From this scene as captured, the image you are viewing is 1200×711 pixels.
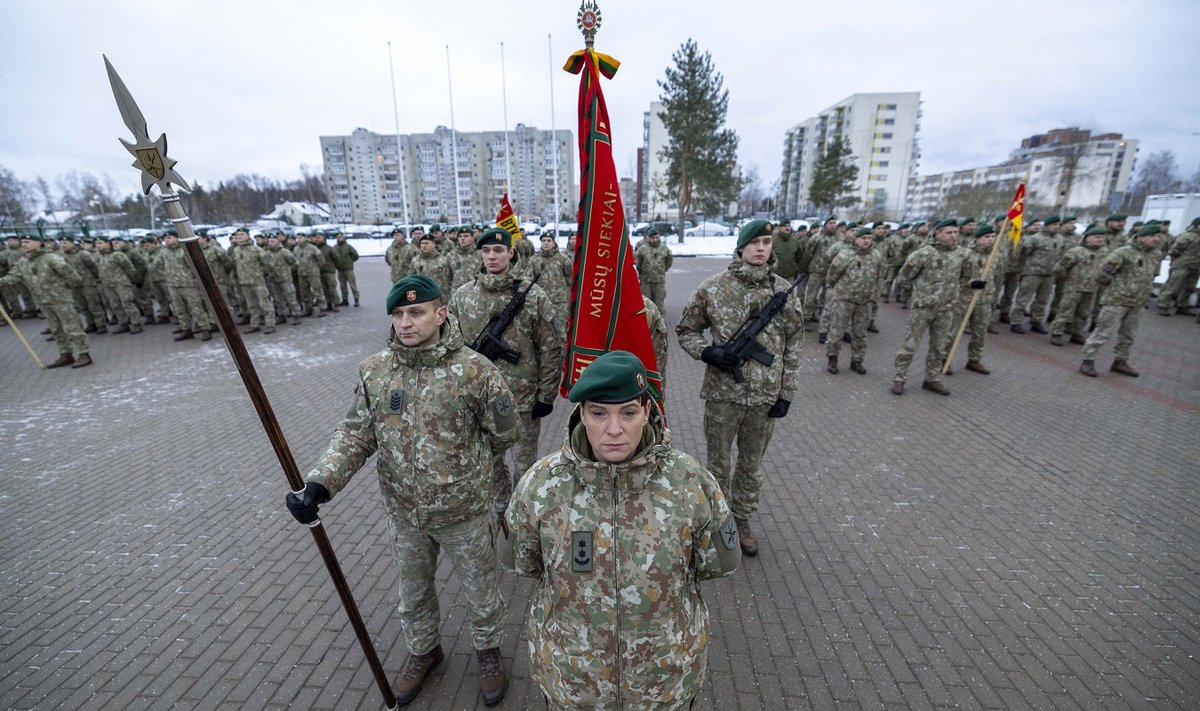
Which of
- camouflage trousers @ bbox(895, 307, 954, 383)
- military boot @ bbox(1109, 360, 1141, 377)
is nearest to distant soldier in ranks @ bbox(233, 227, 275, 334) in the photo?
camouflage trousers @ bbox(895, 307, 954, 383)

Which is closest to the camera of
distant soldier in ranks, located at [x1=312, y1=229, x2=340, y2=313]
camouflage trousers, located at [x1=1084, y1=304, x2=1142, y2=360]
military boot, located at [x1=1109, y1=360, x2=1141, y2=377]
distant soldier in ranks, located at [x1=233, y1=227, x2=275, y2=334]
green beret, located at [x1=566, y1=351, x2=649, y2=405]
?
green beret, located at [x1=566, y1=351, x2=649, y2=405]

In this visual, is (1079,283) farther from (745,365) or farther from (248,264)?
(248,264)

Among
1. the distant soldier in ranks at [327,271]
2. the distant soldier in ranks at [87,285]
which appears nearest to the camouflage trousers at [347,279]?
the distant soldier in ranks at [327,271]

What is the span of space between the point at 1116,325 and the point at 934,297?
11.2 ft

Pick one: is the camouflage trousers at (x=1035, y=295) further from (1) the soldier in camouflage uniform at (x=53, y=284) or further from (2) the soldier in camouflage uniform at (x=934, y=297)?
(1) the soldier in camouflage uniform at (x=53, y=284)

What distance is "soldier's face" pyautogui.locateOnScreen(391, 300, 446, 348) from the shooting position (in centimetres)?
241

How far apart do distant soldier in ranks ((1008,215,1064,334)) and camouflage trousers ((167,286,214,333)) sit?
18.2 meters

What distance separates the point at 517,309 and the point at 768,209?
6615 centimetres

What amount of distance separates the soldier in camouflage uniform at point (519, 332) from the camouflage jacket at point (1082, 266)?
10.9m

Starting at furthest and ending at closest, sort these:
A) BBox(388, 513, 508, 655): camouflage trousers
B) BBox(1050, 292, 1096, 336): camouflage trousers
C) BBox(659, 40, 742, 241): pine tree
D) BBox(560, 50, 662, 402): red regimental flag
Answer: BBox(659, 40, 742, 241): pine tree → BBox(1050, 292, 1096, 336): camouflage trousers → BBox(560, 50, 662, 402): red regimental flag → BBox(388, 513, 508, 655): camouflage trousers

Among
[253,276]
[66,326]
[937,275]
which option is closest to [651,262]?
[937,275]

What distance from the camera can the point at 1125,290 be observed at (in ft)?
24.0

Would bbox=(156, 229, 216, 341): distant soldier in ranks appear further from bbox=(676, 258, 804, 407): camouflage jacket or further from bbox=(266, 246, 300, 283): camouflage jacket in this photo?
bbox=(676, 258, 804, 407): camouflage jacket

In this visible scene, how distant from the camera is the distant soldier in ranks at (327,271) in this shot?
13.3m
